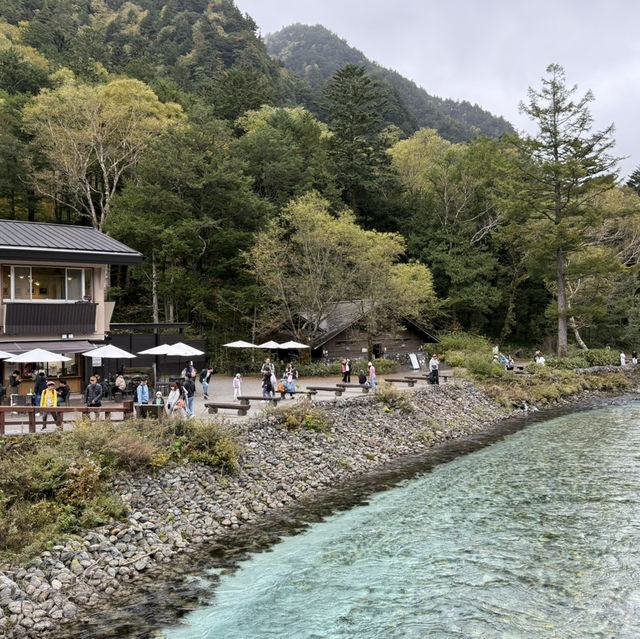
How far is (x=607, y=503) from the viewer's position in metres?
14.5

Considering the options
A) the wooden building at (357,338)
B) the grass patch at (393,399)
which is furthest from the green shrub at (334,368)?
the grass patch at (393,399)

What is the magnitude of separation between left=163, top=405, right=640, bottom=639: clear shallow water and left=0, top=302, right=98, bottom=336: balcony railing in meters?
15.7

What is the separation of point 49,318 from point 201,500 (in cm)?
1334

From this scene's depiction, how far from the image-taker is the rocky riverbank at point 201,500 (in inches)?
370

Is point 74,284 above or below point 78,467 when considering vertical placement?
above

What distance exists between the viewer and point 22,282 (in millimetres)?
22547

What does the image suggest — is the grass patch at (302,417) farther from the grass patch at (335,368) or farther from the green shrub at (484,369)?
the green shrub at (484,369)

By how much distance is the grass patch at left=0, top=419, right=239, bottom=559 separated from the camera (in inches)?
427

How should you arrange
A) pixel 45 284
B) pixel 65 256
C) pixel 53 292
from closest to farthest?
pixel 65 256 < pixel 45 284 < pixel 53 292

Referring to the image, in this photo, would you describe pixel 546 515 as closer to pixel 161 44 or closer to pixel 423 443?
pixel 423 443

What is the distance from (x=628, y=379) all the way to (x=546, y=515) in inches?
1195

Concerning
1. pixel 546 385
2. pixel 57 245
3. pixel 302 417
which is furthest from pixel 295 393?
pixel 546 385

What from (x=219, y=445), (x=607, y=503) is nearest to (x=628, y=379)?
(x=607, y=503)

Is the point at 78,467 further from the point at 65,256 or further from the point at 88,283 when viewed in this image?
the point at 88,283
